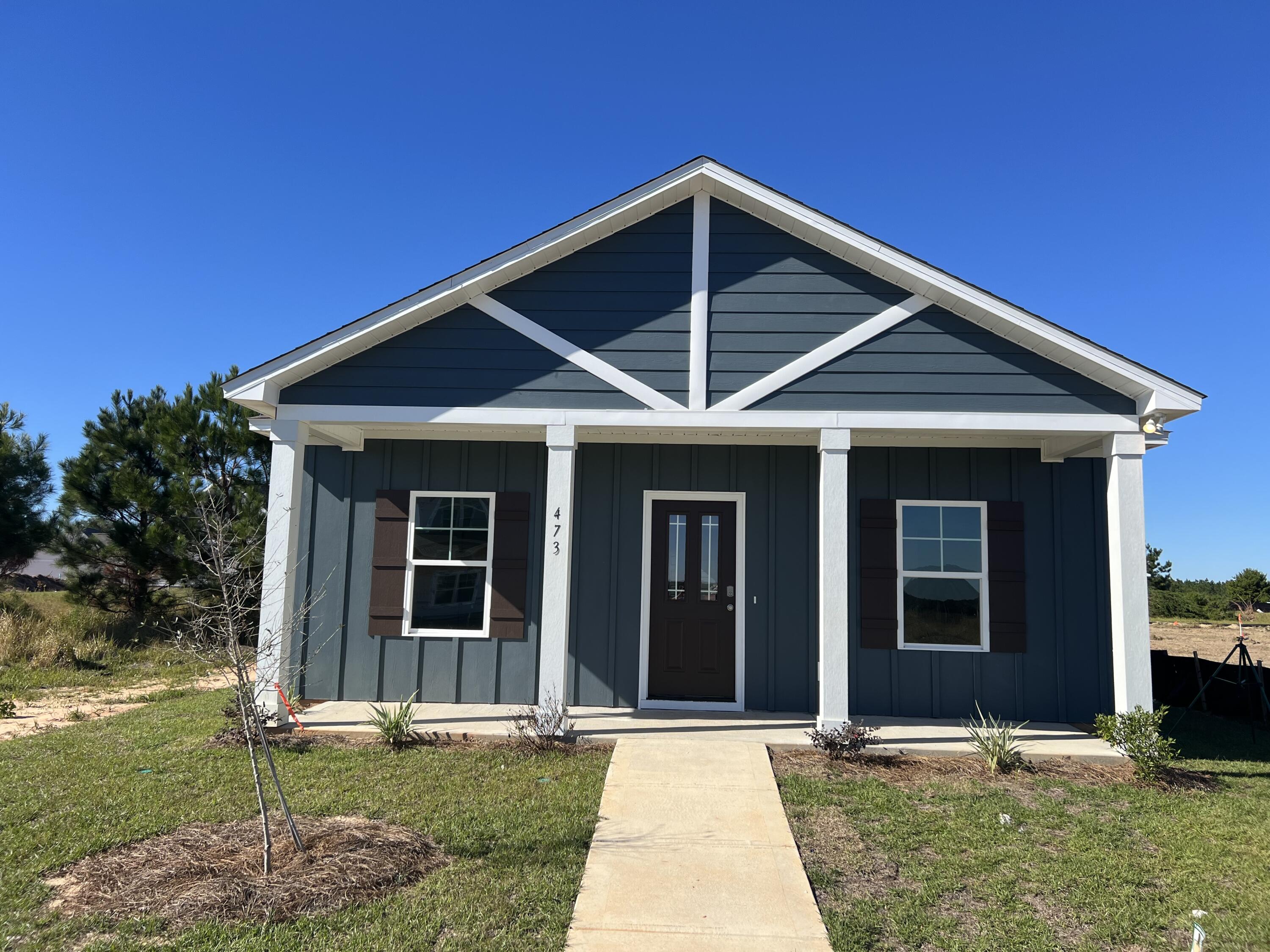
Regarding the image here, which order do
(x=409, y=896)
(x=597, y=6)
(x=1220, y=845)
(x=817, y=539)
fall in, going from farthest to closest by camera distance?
(x=597, y=6) < (x=817, y=539) < (x=1220, y=845) < (x=409, y=896)

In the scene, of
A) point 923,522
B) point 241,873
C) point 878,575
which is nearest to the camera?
point 241,873

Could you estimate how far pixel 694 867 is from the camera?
3.85 m

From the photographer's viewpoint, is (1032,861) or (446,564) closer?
(1032,861)

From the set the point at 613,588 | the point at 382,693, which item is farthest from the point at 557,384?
the point at 382,693

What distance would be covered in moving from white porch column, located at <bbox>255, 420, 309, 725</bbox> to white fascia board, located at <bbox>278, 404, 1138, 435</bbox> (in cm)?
24

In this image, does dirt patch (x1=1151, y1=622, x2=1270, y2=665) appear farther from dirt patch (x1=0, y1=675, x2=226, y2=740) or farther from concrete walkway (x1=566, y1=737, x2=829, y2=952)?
dirt patch (x1=0, y1=675, x2=226, y2=740)

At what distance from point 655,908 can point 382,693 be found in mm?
4935

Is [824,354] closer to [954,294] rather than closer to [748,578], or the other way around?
[954,294]

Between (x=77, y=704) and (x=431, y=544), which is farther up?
(x=431, y=544)

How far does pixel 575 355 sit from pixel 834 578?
2948mm

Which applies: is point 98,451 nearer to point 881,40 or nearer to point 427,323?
point 427,323

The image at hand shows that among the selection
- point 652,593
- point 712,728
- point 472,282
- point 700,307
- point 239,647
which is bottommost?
point 712,728

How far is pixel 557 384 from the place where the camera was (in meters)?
6.30

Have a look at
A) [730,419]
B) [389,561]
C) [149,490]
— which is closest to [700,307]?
[730,419]
